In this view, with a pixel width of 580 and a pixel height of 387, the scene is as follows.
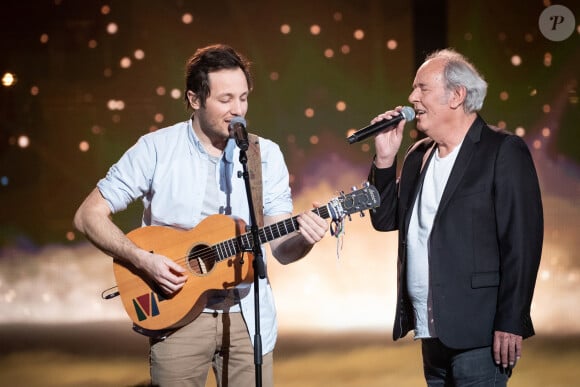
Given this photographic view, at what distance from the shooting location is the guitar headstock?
2830mm

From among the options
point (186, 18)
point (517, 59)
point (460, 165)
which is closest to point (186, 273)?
point (460, 165)

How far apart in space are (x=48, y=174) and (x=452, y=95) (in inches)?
128

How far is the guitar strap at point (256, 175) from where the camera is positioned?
3.05m

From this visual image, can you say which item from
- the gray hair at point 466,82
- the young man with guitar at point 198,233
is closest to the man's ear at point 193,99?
the young man with guitar at point 198,233

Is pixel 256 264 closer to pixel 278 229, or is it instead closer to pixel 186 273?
pixel 278 229

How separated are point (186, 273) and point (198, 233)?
0.17 metres

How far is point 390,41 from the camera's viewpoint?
5125 millimetres

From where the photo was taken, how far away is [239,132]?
2.72 meters

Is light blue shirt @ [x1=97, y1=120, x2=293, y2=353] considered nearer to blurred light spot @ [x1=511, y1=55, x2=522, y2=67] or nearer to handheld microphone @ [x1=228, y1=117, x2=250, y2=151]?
handheld microphone @ [x1=228, y1=117, x2=250, y2=151]

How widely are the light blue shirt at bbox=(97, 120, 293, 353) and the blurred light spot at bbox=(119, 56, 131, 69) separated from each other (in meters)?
2.15

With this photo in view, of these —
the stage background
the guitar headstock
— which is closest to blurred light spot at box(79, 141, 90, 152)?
the stage background

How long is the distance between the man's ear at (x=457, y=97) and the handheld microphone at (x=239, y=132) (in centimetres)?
88

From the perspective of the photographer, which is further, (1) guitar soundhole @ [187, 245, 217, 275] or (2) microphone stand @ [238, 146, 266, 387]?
(1) guitar soundhole @ [187, 245, 217, 275]

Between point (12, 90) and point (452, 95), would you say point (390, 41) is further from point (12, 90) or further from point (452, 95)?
point (12, 90)
